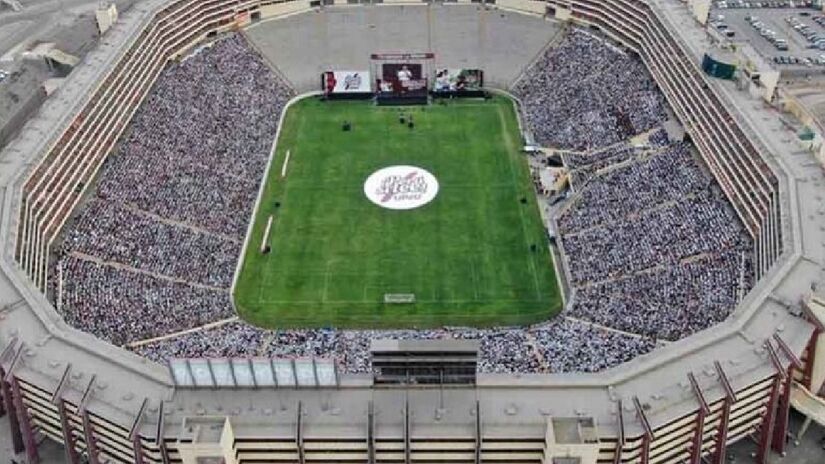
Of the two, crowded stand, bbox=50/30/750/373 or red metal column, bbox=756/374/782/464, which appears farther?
crowded stand, bbox=50/30/750/373

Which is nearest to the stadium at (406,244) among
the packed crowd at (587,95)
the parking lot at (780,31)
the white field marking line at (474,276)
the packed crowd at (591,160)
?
the packed crowd at (587,95)

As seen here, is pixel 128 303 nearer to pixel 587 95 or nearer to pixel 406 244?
pixel 406 244

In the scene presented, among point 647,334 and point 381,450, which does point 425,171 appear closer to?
point 647,334

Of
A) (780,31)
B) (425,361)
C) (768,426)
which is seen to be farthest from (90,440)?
(780,31)

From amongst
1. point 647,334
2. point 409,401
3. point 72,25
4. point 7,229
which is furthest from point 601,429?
point 72,25

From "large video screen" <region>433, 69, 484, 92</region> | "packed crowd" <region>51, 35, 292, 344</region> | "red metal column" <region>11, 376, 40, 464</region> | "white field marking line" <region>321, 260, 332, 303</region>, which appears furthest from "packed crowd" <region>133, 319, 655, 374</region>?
"large video screen" <region>433, 69, 484, 92</region>

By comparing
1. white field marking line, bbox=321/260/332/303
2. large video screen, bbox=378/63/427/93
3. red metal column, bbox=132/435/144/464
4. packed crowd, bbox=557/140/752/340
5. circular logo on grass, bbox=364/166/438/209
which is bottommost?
circular logo on grass, bbox=364/166/438/209

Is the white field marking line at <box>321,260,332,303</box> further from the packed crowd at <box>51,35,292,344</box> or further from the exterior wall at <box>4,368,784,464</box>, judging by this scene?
the exterior wall at <box>4,368,784,464</box>
